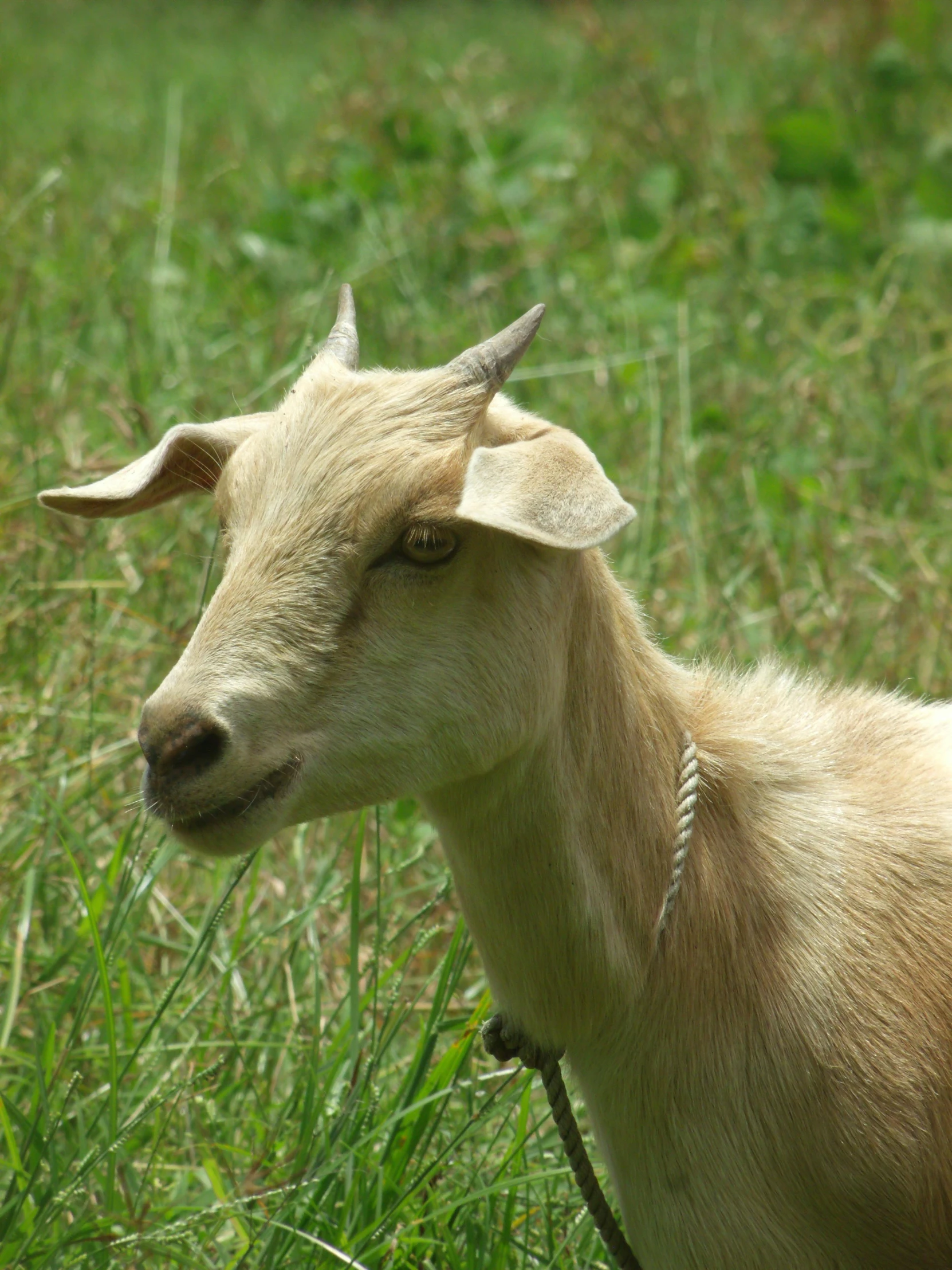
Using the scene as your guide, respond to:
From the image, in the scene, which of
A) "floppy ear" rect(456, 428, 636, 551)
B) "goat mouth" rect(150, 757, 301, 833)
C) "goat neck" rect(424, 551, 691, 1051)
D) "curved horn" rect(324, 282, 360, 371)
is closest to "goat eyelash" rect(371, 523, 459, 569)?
"floppy ear" rect(456, 428, 636, 551)

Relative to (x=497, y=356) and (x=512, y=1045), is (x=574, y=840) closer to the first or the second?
(x=512, y=1045)

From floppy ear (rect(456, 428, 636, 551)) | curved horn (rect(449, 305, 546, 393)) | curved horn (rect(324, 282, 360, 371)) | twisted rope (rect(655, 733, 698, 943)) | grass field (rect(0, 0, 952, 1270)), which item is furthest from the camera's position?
grass field (rect(0, 0, 952, 1270))

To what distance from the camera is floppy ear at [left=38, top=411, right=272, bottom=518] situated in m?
2.45

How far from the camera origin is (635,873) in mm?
2402

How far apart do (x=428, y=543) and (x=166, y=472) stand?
66cm

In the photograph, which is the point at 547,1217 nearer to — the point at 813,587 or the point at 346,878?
the point at 346,878

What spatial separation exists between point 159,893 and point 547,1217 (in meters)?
1.22

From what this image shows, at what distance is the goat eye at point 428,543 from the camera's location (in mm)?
2166

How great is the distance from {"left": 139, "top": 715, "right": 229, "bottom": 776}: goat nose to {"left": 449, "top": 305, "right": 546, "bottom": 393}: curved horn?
0.69 metres

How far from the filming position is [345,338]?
2.61m

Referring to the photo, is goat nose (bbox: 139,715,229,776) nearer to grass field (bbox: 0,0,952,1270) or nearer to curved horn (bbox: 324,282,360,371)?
grass field (bbox: 0,0,952,1270)

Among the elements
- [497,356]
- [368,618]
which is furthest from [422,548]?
[497,356]

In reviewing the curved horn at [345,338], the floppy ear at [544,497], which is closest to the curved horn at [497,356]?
the floppy ear at [544,497]

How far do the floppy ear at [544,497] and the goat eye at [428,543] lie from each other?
10cm
